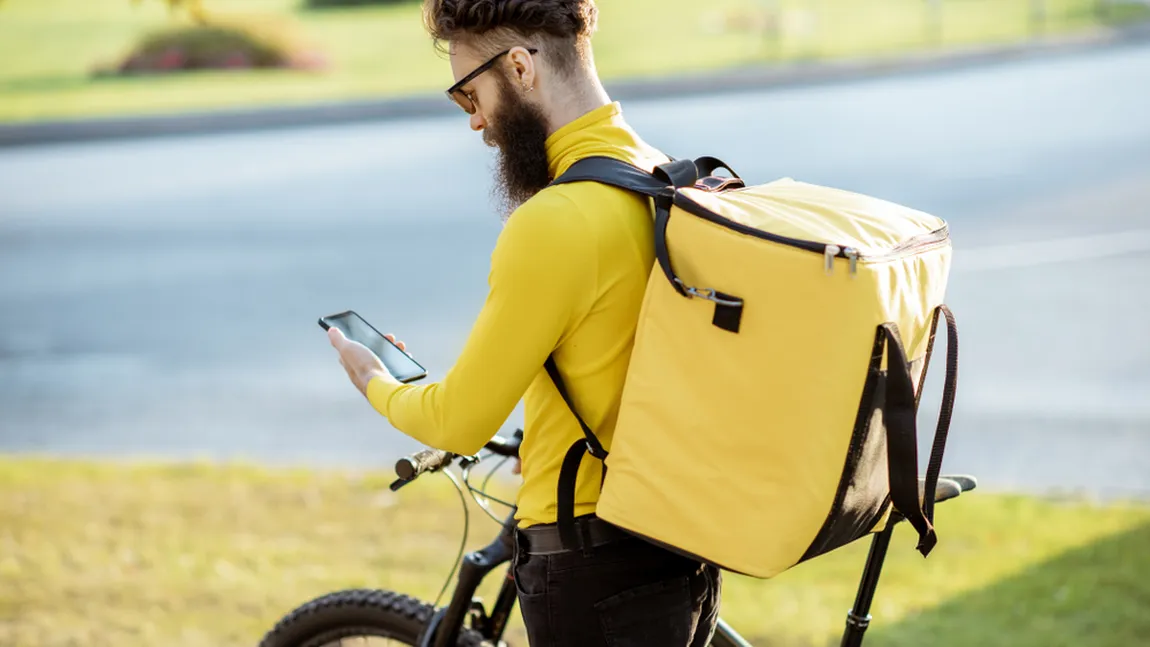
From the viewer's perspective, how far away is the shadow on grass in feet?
13.6

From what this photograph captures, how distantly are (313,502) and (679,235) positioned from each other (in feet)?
12.9

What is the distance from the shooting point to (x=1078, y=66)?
69.8 ft

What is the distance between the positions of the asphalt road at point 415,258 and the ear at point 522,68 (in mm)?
4066

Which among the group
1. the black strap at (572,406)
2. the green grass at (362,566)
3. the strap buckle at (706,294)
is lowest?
the green grass at (362,566)

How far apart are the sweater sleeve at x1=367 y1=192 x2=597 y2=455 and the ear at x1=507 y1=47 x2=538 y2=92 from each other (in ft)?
0.74

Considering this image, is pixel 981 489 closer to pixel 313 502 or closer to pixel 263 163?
pixel 313 502

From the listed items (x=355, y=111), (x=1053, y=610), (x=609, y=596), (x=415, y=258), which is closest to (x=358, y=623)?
(x=609, y=596)

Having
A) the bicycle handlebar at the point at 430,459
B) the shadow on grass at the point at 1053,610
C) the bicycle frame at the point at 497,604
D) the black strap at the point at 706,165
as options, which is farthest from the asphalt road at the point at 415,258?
the black strap at the point at 706,165

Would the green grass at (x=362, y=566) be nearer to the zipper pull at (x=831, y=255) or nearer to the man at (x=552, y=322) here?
the man at (x=552, y=322)

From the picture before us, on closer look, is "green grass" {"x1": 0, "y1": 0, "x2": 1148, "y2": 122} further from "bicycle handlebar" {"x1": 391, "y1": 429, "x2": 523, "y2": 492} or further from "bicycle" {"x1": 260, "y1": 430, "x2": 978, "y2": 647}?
"bicycle handlebar" {"x1": 391, "y1": 429, "x2": 523, "y2": 492}

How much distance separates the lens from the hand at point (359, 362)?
229 centimetres

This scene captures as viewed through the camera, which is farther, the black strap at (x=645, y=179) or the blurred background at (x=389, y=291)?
the blurred background at (x=389, y=291)

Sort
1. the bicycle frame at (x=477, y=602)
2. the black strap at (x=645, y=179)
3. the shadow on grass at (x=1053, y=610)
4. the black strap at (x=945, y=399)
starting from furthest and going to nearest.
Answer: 1. the shadow on grass at (x=1053, y=610)
2. the bicycle frame at (x=477, y=602)
3. the black strap at (x=945, y=399)
4. the black strap at (x=645, y=179)

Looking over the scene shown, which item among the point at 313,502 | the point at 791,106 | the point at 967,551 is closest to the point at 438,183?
the point at 791,106
